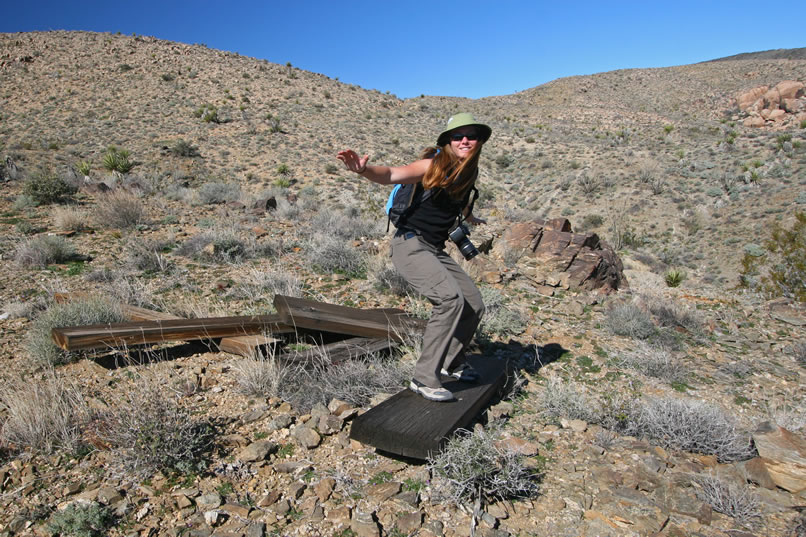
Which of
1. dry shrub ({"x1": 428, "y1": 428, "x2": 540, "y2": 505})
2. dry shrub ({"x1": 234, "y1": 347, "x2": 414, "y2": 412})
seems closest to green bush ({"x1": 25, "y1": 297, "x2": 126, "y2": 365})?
dry shrub ({"x1": 234, "y1": 347, "x2": 414, "y2": 412})

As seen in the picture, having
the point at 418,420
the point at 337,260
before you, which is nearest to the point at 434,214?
the point at 418,420

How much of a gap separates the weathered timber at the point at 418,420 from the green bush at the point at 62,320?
103 inches

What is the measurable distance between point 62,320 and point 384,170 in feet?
11.6

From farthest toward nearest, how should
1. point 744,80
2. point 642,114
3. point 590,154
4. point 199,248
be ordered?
point 744,80, point 642,114, point 590,154, point 199,248

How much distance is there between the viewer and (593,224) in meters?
20.2

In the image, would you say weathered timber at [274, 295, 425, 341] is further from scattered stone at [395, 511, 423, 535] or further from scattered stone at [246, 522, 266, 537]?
scattered stone at [246, 522, 266, 537]

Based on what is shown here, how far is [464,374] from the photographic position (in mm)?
3439

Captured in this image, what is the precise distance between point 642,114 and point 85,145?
49.5 m

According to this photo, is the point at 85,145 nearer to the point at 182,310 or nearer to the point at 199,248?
the point at 199,248

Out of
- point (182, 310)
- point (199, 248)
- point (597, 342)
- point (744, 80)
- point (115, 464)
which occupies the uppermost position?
point (744, 80)

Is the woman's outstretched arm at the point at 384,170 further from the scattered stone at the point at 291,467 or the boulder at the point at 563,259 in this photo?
the boulder at the point at 563,259

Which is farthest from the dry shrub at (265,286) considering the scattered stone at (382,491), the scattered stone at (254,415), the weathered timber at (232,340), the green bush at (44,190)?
the green bush at (44,190)

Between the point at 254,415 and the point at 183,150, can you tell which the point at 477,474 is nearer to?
the point at 254,415

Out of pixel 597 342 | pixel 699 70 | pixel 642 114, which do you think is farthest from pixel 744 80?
pixel 597 342
